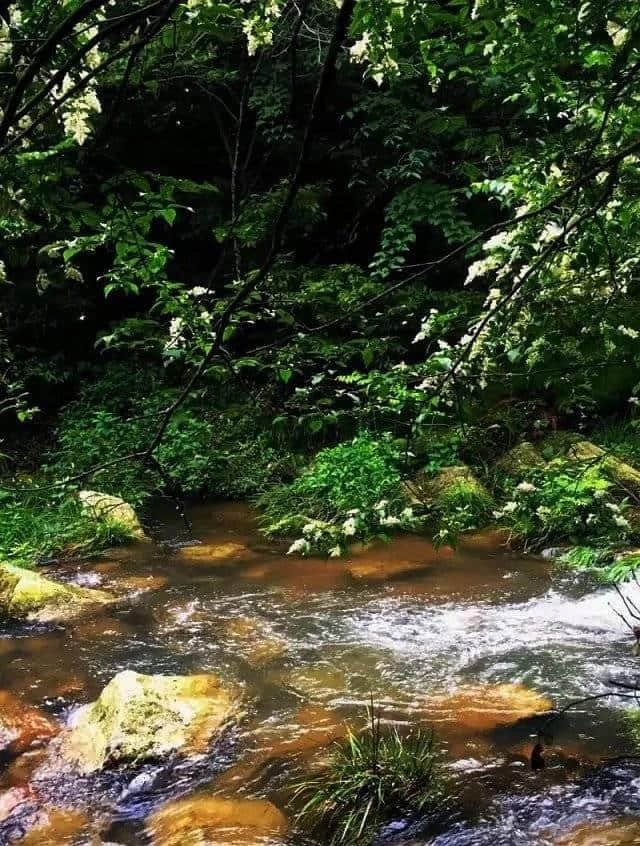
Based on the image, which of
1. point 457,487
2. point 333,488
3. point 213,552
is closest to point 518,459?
point 457,487

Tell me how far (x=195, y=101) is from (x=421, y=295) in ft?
14.8

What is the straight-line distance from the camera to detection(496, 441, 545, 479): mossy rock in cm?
820

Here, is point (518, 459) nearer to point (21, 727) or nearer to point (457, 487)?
point (457, 487)

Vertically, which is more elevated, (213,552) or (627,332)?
(627,332)

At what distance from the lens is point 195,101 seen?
1056cm

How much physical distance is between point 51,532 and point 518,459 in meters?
5.36

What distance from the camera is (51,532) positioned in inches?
307

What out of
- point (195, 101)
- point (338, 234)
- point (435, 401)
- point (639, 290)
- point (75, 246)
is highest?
point (195, 101)

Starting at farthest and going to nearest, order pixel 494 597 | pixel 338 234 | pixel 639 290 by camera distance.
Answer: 1. pixel 338 234
2. pixel 494 597
3. pixel 639 290

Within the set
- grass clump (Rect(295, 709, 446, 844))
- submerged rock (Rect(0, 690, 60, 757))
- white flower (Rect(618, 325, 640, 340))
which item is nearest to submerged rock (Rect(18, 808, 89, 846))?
submerged rock (Rect(0, 690, 60, 757))

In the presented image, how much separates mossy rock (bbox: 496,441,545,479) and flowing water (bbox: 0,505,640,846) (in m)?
1.33

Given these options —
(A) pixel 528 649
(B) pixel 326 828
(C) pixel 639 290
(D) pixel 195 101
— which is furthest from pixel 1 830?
(D) pixel 195 101

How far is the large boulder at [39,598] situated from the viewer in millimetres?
5676

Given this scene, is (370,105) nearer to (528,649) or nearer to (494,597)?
(494,597)
